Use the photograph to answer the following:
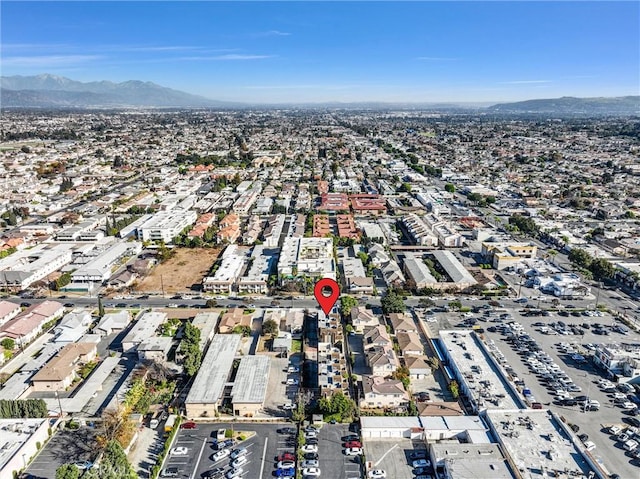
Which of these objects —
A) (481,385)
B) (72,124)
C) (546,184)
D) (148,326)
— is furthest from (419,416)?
(72,124)

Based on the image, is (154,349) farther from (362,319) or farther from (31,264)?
(31,264)

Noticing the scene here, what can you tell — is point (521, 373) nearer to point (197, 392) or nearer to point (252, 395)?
point (252, 395)

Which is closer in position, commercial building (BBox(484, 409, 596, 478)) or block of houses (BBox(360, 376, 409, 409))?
commercial building (BBox(484, 409, 596, 478))

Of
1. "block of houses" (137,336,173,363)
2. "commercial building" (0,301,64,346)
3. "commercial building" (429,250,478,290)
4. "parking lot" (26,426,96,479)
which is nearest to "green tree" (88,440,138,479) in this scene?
"parking lot" (26,426,96,479)

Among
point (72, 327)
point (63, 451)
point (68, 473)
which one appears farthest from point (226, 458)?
point (72, 327)

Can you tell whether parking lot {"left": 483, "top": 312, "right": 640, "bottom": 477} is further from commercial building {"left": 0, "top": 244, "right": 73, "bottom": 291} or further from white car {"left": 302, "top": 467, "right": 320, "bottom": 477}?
commercial building {"left": 0, "top": 244, "right": 73, "bottom": 291}

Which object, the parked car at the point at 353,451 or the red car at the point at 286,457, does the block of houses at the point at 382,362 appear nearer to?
the parked car at the point at 353,451

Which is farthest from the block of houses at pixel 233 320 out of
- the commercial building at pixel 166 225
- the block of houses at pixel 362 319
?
the commercial building at pixel 166 225
